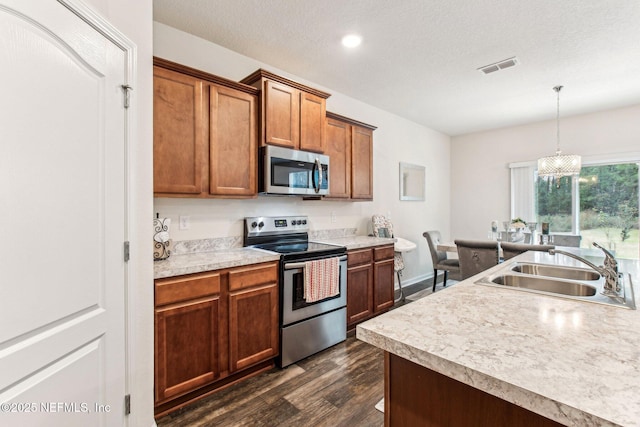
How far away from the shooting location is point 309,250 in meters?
2.60

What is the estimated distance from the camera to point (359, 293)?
314 cm

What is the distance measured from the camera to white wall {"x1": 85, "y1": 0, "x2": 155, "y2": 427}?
155 centimetres

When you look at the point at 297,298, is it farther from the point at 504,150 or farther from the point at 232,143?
the point at 504,150

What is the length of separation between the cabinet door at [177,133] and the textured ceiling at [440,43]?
1.94ft

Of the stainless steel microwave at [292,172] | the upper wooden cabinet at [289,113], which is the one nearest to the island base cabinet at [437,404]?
the stainless steel microwave at [292,172]

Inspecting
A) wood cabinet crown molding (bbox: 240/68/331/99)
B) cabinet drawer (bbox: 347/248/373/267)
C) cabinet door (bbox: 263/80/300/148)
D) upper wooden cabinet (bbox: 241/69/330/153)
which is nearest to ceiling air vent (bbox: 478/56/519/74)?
upper wooden cabinet (bbox: 241/69/330/153)

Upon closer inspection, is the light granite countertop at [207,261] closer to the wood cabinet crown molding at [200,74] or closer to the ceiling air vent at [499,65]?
the wood cabinet crown molding at [200,74]

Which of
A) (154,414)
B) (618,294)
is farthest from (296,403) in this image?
(618,294)

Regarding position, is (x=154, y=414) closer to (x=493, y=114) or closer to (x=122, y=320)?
(x=122, y=320)

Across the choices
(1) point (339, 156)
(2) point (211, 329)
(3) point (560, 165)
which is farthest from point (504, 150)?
(2) point (211, 329)

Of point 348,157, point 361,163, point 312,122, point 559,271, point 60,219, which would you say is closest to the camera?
point 60,219

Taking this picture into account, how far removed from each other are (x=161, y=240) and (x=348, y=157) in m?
2.16

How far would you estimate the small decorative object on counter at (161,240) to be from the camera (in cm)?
211

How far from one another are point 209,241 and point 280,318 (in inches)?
35.2
